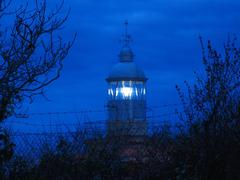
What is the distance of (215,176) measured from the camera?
6.60 meters

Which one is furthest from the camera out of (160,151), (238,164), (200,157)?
(160,151)

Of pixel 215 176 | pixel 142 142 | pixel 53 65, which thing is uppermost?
pixel 53 65

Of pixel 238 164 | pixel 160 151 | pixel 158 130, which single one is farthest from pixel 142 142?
pixel 238 164

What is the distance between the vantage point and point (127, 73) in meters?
27.4

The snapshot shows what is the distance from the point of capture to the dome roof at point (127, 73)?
2731 centimetres

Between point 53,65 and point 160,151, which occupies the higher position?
point 53,65

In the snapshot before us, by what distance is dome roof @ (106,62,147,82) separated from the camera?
2731 centimetres

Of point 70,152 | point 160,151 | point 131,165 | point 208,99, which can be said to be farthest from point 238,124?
point 70,152

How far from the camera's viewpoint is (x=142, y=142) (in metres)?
8.41

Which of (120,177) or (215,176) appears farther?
(120,177)

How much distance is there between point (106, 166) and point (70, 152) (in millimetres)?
618

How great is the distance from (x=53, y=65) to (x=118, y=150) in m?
2.05

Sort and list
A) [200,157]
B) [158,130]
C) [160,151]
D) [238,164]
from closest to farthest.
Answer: [238,164], [200,157], [160,151], [158,130]

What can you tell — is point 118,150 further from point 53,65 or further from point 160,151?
point 53,65
